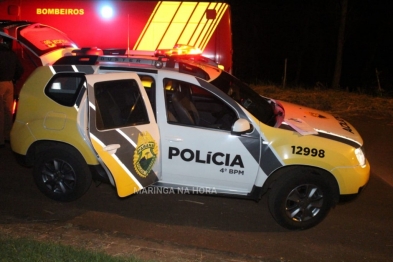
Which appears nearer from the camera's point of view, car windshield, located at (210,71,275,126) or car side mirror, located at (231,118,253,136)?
car side mirror, located at (231,118,253,136)

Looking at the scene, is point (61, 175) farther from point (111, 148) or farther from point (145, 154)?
point (145, 154)

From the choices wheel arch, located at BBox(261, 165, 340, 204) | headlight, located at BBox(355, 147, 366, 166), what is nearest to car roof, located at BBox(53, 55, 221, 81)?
wheel arch, located at BBox(261, 165, 340, 204)

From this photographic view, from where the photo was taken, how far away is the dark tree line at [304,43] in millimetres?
35625

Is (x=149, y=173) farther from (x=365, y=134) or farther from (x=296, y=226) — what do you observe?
(x=365, y=134)

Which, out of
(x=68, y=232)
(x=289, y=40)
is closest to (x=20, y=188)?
(x=68, y=232)

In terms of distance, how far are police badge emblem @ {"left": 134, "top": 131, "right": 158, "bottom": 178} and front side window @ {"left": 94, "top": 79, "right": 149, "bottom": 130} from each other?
0.18 meters

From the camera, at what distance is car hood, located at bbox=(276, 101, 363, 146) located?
220 inches

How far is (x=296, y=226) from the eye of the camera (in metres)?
5.62

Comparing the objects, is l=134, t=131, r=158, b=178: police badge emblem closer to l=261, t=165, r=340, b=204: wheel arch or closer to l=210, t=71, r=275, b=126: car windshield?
Result: l=210, t=71, r=275, b=126: car windshield

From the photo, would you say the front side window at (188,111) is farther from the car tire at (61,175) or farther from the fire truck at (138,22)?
the fire truck at (138,22)

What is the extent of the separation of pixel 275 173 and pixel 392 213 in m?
1.68

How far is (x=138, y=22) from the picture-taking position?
11.5 metres

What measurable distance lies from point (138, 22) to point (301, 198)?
7111mm

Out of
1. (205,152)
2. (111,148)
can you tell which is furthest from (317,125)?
(111,148)
